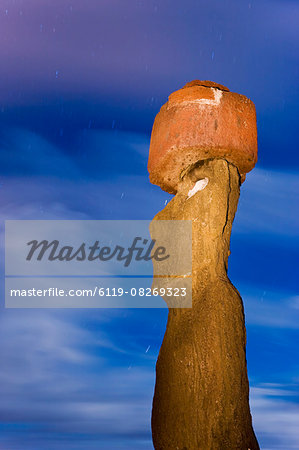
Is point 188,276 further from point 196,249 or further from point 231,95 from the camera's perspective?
point 231,95

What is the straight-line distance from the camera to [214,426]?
21.2ft

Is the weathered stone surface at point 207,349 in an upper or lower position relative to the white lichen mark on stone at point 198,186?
lower

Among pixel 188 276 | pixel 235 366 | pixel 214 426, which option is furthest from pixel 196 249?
pixel 214 426

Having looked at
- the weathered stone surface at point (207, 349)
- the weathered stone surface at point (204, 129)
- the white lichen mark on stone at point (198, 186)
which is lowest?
the weathered stone surface at point (207, 349)

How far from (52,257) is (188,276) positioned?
2.65 metres

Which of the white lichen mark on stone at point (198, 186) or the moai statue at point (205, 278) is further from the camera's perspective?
the white lichen mark on stone at point (198, 186)

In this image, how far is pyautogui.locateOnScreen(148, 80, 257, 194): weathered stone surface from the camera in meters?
7.86

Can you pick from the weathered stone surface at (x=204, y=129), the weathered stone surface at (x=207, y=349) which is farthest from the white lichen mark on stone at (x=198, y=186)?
the weathered stone surface at (x=204, y=129)

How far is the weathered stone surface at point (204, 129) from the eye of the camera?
7855mm

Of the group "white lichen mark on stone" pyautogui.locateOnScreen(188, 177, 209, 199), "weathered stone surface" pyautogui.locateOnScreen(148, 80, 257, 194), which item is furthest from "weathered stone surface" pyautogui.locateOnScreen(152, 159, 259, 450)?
"weathered stone surface" pyautogui.locateOnScreen(148, 80, 257, 194)

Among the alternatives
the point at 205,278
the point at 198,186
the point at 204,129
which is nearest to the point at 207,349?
the point at 205,278

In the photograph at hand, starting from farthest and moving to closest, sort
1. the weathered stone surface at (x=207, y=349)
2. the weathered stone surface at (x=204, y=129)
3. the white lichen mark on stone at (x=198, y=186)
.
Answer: the weathered stone surface at (x=204, y=129) < the white lichen mark on stone at (x=198, y=186) < the weathered stone surface at (x=207, y=349)

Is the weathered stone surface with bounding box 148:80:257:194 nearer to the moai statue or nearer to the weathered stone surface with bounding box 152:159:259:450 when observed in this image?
the moai statue

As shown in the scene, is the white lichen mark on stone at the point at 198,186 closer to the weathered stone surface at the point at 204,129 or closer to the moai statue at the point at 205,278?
the moai statue at the point at 205,278
